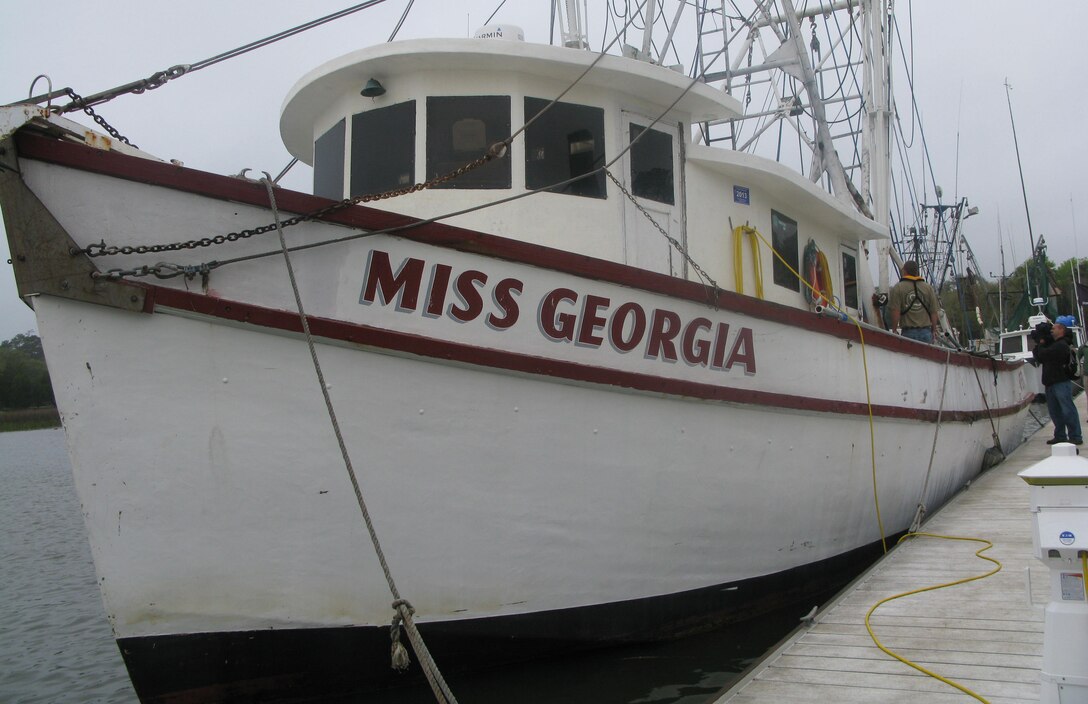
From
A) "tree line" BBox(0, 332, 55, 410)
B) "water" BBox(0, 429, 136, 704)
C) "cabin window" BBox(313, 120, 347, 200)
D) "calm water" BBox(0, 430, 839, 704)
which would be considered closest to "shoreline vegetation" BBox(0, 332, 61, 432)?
"tree line" BBox(0, 332, 55, 410)

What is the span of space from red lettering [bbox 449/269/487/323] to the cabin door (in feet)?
4.57

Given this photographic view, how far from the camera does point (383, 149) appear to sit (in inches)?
199

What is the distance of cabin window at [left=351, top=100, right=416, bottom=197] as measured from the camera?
4.99 m

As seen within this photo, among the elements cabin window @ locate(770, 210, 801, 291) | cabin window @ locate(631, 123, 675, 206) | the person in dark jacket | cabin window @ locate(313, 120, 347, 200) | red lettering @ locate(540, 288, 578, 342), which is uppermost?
cabin window @ locate(313, 120, 347, 200)

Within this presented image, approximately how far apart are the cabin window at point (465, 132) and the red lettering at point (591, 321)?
1.04 metres

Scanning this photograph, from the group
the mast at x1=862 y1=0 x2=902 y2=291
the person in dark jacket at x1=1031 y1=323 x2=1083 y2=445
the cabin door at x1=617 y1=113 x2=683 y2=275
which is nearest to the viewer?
the cabin door at x1=617 y1=113 x2=683 y2=275

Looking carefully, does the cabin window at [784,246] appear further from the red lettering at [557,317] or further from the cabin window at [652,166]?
the red lettering at [557,317]

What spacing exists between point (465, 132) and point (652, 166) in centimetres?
123

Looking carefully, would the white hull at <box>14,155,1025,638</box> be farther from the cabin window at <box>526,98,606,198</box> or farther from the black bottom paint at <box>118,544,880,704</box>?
the cabin window at <box>526,98,606,198</box>

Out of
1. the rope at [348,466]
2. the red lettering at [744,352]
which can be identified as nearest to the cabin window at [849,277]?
the red lettering at [744,352]

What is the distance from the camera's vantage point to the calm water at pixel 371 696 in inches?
170

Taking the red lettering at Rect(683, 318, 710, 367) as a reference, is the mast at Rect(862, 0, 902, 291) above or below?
above

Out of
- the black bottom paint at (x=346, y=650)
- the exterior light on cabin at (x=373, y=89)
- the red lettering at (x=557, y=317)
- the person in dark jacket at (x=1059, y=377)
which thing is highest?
the exterior light on cabin at (x=373, y=89)

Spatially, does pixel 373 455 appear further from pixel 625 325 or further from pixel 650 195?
pixel 650 195
